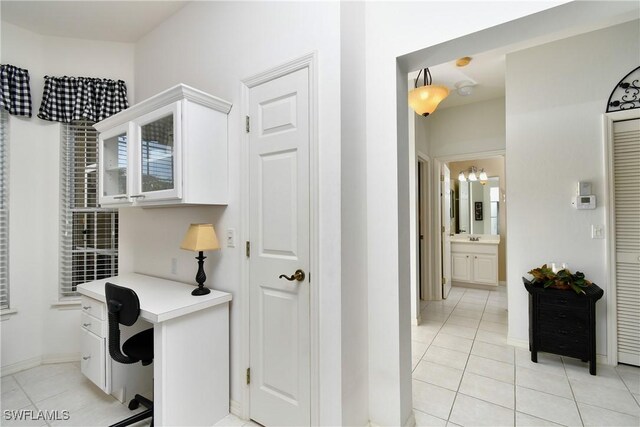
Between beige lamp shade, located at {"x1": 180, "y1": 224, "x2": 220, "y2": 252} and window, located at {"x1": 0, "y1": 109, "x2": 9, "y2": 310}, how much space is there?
75.3 inches

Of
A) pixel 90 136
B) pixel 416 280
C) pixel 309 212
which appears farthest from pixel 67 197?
pixel 416 280

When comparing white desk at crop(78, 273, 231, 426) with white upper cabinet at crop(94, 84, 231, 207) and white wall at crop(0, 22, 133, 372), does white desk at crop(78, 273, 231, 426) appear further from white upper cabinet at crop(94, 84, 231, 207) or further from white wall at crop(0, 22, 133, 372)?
white wall at crop(0, 22, 133, 372)

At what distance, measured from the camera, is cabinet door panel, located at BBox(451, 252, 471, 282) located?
201 inches

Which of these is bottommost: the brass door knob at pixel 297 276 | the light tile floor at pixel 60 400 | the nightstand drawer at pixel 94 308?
the light tile floor at pixel 60 400

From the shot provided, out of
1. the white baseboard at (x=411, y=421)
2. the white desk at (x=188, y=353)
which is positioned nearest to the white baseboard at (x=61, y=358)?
the white desk at (x=188, y=353)

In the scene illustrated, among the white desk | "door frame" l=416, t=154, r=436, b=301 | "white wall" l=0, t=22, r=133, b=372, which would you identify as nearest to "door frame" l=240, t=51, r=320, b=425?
the white desk

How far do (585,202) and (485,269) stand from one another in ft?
8.67

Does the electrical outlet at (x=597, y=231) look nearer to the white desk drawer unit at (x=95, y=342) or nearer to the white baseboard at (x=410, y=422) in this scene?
the white baseboard at (x=410, y=422)

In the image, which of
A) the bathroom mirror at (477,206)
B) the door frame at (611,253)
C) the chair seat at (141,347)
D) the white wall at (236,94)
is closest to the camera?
the white wall at (236,94)

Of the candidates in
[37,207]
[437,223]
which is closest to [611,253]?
[437,223]

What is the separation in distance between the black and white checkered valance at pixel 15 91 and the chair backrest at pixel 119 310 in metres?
2.02

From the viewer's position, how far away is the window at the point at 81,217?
270 centimetres

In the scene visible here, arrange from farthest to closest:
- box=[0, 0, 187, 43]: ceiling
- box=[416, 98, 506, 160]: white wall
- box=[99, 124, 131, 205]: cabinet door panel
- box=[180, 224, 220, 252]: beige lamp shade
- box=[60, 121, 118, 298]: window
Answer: box=[416, 98, 506, 160]: white wall
box=[60, 121, 118, 298]: window
box=[0, 0, 187, 43]: ceiling
box=[99, 124, 131, 205]: cabinet door panel
box=[180, 224, 220, 252]: beige lamp shade

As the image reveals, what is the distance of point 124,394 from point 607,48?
4.74 m
